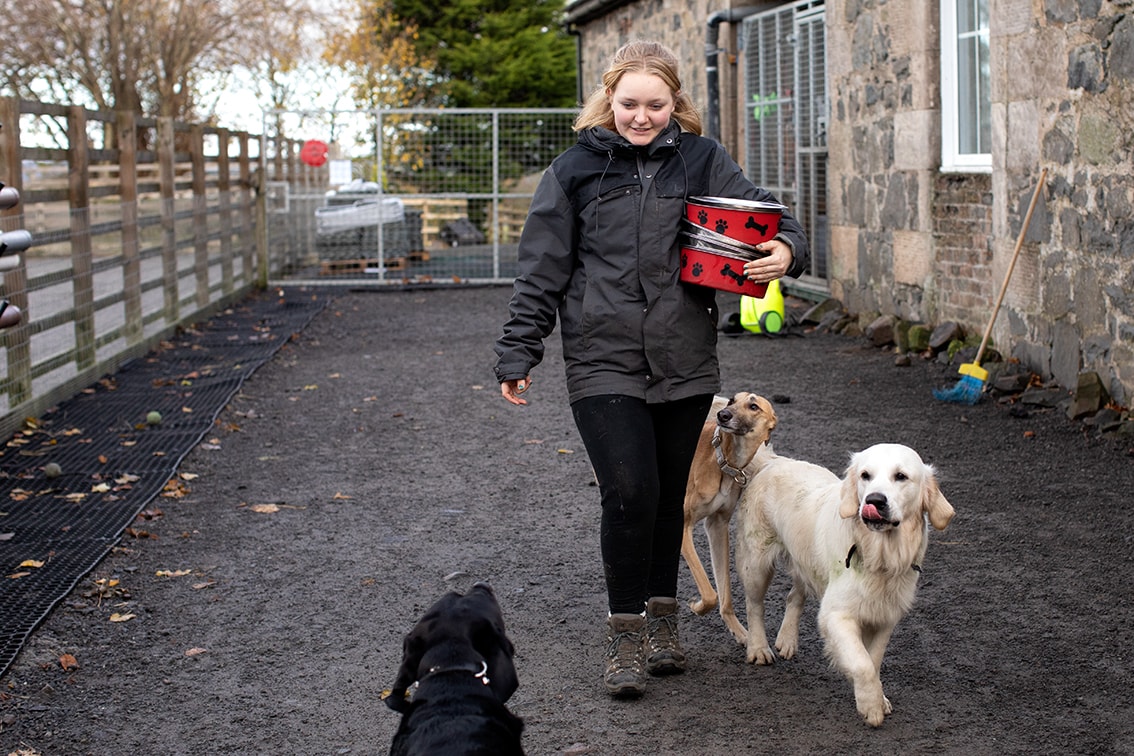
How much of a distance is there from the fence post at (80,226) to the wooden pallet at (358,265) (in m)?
10.2

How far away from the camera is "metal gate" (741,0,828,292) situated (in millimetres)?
14688

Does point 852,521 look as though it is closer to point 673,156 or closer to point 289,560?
point 673,156

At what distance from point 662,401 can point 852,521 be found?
70 centimetres

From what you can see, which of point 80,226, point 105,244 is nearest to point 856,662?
point 80,226

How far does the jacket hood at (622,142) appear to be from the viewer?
4355 mm

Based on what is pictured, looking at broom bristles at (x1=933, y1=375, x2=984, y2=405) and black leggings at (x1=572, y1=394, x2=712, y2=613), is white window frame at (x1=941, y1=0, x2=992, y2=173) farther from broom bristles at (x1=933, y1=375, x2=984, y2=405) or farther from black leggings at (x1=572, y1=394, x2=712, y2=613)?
black leggings at (x1=572, y1=394, x2=712, y2=613)

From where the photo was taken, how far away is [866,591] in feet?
13.5

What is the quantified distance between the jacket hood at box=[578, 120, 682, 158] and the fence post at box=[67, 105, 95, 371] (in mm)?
7132

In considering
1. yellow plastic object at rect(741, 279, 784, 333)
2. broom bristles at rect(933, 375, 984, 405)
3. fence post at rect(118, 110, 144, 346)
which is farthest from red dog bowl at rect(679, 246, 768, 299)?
fence post at rect(118, 110, 144, 346)

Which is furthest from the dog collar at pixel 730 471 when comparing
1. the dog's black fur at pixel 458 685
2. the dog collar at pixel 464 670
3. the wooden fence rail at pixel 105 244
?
the wooden fence rail at pixel 105 244

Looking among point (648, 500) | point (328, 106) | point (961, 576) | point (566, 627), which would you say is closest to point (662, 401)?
point (648, 500)

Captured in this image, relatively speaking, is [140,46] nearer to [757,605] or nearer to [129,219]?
[129,219]

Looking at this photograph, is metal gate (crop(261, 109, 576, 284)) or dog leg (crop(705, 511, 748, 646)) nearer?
dog leg (crop(705, 511, 748, 646))

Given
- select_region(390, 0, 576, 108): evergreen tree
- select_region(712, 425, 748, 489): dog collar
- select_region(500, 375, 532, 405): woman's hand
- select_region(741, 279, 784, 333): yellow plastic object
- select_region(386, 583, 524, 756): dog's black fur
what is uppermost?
select_region(390, 0, 576, 108): evergreen tree
